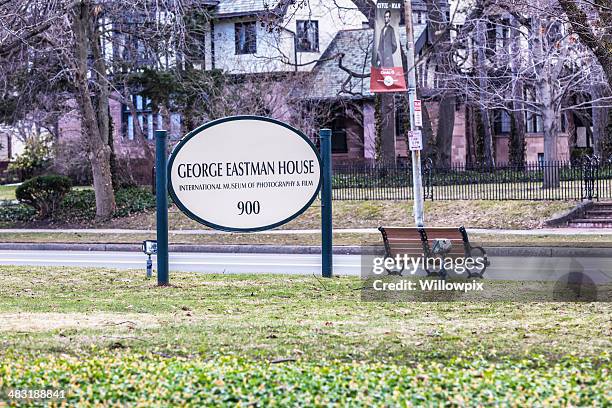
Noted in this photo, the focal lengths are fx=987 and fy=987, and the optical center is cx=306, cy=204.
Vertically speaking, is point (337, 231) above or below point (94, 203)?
below

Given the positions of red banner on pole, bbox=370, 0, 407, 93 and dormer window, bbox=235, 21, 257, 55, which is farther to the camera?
dormer window, bbox=235, 21, 257, 55

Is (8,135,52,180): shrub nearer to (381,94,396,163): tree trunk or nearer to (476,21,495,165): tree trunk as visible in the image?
(381,94,396,163): tree trunk

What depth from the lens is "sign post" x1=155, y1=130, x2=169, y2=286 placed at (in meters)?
13.2

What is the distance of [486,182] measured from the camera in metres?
30.4

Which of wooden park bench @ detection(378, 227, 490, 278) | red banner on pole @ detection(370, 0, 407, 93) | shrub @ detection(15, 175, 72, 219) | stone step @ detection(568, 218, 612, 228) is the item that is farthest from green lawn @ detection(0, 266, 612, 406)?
shrub @ detection(15, 175, 72, 219)

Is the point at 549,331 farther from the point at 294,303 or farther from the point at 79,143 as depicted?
the point at 79,143

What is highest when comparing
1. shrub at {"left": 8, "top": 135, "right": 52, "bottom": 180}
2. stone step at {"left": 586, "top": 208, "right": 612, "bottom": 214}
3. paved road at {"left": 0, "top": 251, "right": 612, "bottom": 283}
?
shrub at {"left": 8, "top": 135, "right": 52, "bottom": 180}

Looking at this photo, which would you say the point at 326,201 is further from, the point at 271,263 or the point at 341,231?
the point at 341,231

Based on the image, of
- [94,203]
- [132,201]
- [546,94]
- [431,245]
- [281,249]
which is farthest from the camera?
[546,94]

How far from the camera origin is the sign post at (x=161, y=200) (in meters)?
13.2

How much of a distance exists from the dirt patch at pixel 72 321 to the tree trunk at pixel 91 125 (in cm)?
1940

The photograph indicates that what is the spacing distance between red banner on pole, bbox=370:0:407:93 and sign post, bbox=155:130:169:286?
9.58 m

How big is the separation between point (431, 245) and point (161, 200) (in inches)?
148

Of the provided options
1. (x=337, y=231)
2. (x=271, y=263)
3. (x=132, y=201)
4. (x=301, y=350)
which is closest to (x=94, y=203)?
(x=132, y=201)
